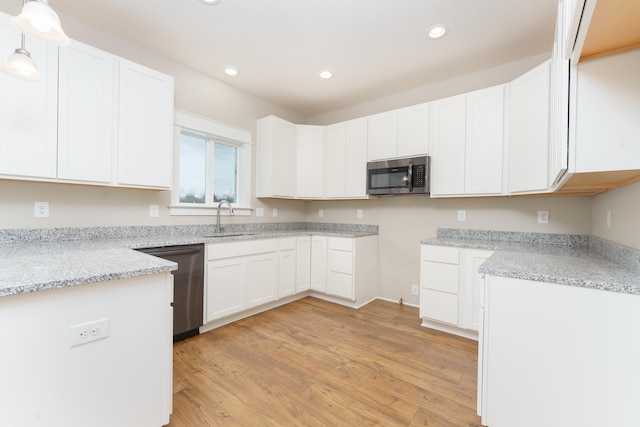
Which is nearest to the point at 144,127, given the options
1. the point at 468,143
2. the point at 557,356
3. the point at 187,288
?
the point at 187,288

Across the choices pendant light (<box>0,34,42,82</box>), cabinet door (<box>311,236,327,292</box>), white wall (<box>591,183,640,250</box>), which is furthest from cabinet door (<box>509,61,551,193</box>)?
pendant light (<box>0,34,42,82</box>)

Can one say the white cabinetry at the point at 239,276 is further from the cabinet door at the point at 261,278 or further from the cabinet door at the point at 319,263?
the cabinet door at the point at 319,263

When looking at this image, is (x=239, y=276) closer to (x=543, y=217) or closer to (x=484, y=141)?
(x=484, y=141)

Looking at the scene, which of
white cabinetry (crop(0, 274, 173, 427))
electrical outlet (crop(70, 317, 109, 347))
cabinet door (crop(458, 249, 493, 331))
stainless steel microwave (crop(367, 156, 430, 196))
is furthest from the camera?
stainless steel microwave (crop(367, 156, 430, 196))

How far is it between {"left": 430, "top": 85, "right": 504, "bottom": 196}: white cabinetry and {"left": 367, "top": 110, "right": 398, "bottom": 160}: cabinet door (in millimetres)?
427

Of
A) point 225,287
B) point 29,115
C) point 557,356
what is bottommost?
point 225,287

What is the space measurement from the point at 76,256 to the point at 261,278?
1764mm

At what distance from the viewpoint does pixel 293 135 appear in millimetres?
3760

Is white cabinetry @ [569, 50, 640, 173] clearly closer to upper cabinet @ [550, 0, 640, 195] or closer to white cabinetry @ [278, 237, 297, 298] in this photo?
upper cabinet @ [550, 0, 640, 195]

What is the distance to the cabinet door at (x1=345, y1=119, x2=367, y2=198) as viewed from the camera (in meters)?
3.43

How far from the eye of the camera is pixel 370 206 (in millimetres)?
3729

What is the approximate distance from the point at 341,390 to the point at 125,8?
10.4 ft

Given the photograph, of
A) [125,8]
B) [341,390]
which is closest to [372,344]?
[341,390]

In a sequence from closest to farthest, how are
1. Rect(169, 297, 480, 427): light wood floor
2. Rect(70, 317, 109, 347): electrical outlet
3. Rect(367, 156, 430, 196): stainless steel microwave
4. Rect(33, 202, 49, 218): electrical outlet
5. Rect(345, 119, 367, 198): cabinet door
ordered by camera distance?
Rect(70, 317, 109, 347): electrical outlet, Rect(169, 297, 480, 427): light wood floor, Rect(33, 202, 49, 218): electrical outlet, Rect(367, 156, 430, 196): stainless steel microwave, Rect(345, 119, 367, 198): cabinet door
